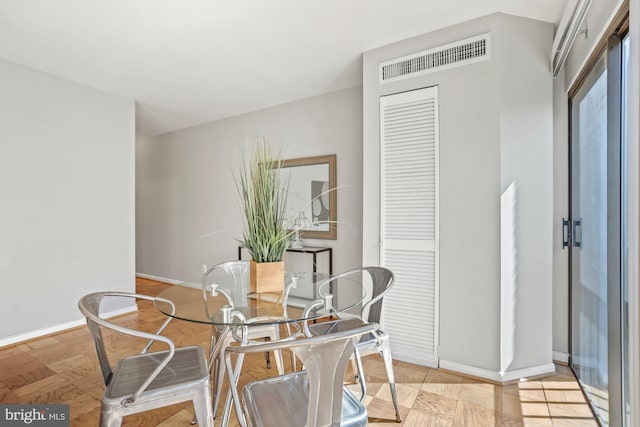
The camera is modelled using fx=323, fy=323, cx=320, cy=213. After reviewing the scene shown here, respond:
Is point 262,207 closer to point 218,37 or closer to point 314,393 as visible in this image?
point 314,393

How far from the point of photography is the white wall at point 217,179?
11.6ft

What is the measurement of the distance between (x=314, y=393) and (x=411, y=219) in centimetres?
179

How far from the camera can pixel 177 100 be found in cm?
393

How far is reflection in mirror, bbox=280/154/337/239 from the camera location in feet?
12.0

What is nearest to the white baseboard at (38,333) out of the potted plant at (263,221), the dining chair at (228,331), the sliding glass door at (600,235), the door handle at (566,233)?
the dining chair at (228,331)

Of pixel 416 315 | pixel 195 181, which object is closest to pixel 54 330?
pixel 195 181

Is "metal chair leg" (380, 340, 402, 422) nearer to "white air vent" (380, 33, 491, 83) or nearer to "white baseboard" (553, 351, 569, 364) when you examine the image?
"white baseboard" (553, 351, 569, 364)

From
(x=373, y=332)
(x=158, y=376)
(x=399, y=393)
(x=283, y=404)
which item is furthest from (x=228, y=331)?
(x=399, y=393)

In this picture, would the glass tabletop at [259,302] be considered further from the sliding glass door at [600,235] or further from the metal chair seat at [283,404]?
the sliding glass door at [600,235]

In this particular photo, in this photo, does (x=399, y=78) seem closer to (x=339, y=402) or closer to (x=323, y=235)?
(x=323, y=235)

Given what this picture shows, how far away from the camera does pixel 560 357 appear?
8.11 ft

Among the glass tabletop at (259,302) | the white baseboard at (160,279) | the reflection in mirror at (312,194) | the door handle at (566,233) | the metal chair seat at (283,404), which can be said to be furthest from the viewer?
the white baseboard at (160,279)

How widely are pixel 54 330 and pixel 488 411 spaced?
3.85 metres

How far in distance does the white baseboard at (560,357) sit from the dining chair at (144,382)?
2.55m
